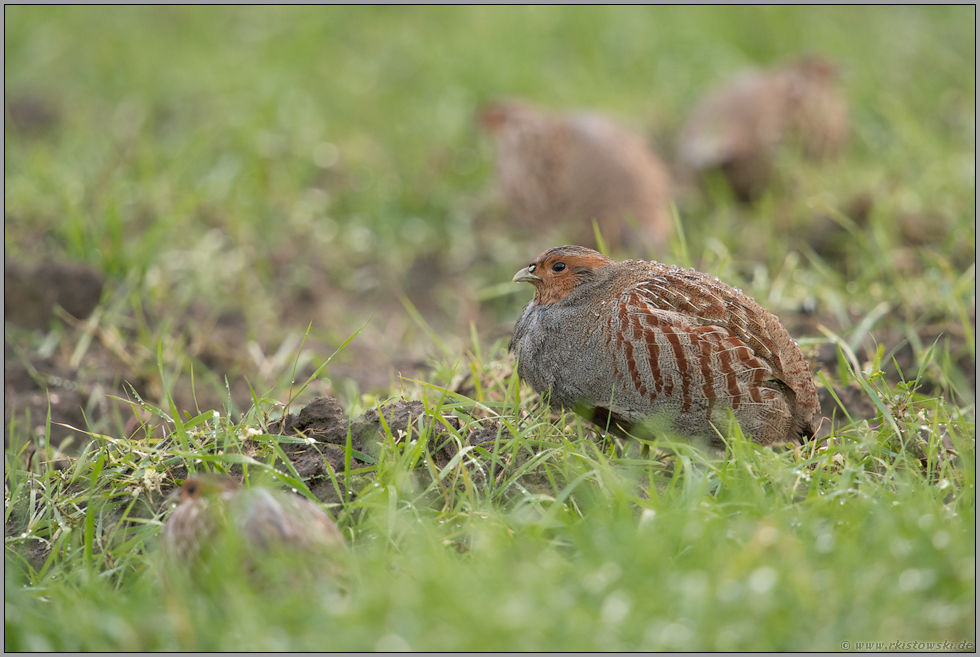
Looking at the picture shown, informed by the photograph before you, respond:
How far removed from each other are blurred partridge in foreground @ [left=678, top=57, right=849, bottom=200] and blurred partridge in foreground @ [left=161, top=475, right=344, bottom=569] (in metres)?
4.99

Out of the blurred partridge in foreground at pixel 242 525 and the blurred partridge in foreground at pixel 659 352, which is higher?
the blurred partridge in foreground at pixel 659 352

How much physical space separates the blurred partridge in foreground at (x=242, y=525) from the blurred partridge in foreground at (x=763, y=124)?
196 inches

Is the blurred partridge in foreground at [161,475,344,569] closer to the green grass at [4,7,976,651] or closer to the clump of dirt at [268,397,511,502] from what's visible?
the green grass at [4,7,976,651]

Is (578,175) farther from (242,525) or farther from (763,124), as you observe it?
(242,525)

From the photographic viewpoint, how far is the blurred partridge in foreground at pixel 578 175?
235 inches

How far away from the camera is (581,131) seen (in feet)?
20.5

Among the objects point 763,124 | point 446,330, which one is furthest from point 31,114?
point 763,124

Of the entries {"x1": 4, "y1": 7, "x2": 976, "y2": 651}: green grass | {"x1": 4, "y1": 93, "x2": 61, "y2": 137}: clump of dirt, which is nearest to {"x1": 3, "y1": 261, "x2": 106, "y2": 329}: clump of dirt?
{"x1": 4, "y1": 7, "x2": 976, "y2": 651}: green grass

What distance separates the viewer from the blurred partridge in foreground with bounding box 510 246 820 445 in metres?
2.71

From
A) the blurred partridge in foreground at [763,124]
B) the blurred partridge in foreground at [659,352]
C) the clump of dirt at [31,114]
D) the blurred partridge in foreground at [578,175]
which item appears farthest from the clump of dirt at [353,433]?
the clump of dirt at [31,114]

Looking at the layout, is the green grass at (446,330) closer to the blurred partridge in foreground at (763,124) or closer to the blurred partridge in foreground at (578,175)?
the blurred partridge in foreground at (763,124)

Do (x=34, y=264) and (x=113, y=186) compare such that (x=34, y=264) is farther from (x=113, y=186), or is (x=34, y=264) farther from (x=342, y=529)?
(x=342, y=529)

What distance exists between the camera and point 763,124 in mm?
6648

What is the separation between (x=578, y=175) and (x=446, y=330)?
1537mm
